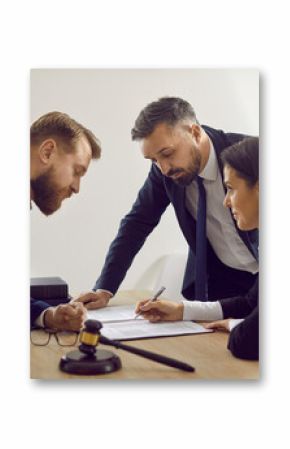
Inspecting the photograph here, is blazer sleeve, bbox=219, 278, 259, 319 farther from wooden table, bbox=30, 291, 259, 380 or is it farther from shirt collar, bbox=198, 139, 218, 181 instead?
shirt collar, bbox=198, 139, 218, 181

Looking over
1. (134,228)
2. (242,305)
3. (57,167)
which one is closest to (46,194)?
(57,167)

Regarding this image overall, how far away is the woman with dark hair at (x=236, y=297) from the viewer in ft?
5.83

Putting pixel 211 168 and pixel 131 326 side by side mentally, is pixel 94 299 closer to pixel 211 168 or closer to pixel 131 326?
pixel 131 326

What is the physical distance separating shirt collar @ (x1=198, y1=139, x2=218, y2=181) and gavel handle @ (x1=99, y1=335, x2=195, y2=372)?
0.54 metres

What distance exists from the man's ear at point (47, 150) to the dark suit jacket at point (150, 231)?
0.95ft

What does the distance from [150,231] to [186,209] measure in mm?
127

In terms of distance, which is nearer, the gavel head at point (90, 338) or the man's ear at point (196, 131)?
the gavel head at point (90, 338)

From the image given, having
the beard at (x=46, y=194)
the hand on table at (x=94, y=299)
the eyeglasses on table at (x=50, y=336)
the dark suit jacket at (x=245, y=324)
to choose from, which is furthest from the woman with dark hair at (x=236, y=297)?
the beard at (x=46, y=194)

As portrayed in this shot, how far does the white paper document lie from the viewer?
68.4 inches

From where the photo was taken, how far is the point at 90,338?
1.68 m

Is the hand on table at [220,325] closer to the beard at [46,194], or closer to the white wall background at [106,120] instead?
the white wall background at [106,120]

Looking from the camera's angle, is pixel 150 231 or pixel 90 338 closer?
pixel 90 338
